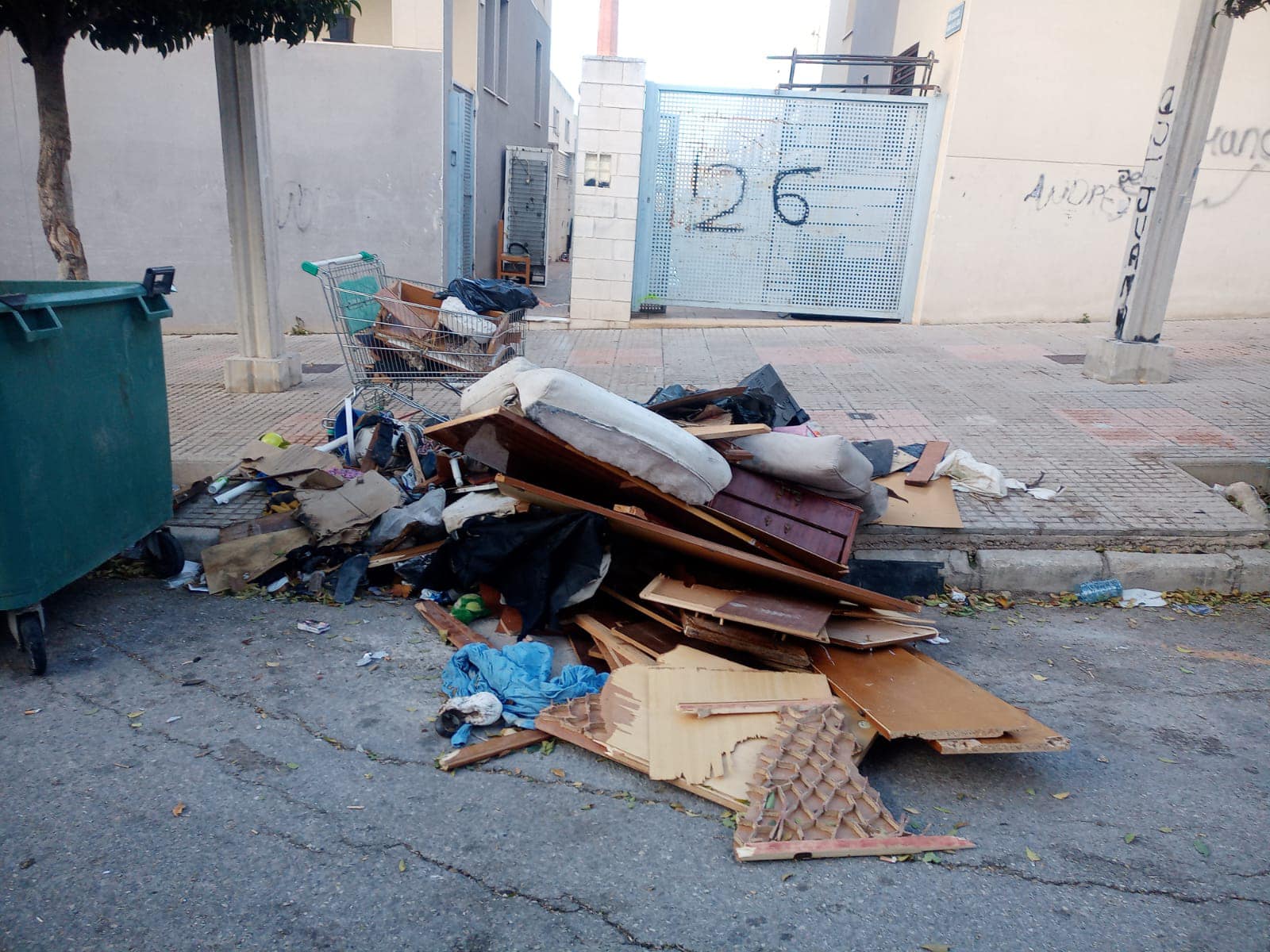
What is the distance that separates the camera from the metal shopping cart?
18.9 feet

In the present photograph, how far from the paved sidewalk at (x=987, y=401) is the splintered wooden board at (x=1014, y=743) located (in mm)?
1855

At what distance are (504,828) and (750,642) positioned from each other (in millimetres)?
1296

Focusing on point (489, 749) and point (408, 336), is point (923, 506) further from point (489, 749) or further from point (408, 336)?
point (408, 336)

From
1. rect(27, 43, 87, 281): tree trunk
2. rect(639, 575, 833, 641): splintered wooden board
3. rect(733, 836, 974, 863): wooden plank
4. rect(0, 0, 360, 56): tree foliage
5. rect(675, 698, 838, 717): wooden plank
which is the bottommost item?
rect(733, 836, 974, 863): wooden plank

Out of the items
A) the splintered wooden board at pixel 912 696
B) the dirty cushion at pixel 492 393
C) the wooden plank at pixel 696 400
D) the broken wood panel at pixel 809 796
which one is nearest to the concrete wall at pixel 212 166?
the wooden plank at pixel 696 400

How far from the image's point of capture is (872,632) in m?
3.89

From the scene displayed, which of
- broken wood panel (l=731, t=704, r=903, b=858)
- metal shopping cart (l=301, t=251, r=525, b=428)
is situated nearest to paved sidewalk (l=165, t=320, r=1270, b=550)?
metal shopping cart (l=301, t=251, r=525, b=428)

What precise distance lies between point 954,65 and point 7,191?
11139mm

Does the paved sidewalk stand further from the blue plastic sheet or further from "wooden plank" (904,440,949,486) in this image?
the blue plastic sheet

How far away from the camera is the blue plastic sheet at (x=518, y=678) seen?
341 centimetres

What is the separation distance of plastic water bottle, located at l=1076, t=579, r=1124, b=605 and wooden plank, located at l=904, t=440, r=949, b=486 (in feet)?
3.25

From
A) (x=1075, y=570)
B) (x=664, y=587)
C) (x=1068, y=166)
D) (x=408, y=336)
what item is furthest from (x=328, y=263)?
(x=1068, y=166)

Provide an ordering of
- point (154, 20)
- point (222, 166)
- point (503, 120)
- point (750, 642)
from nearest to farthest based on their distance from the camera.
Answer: point (750, 642) → point (154, 20) → point (222, 166) → point (503, 120)

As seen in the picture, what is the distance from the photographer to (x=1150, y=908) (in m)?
2.51
